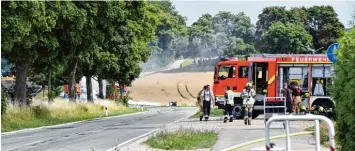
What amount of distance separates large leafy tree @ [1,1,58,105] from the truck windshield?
8170 millimetres

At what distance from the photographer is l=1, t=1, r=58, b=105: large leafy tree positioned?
3062 centimetres

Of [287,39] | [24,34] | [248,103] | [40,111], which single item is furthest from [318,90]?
[287,39]

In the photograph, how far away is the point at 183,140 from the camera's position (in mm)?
19906

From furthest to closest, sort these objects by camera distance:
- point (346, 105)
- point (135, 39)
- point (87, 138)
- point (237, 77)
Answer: point (135, 39), point (237, 77), point (87, 138), point (346, 105)

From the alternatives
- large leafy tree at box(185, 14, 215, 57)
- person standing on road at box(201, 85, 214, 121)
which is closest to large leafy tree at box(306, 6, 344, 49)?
large leafy tree at box(185, 14, 215, 57)

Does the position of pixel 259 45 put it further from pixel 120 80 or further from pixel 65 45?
pixel 65 45

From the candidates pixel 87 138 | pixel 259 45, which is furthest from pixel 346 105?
pixel 259 45

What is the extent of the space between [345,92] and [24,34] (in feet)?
76.3

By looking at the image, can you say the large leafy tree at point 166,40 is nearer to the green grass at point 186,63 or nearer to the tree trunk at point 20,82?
the green grass at point 186,63

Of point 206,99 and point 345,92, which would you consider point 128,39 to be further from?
point 345,92

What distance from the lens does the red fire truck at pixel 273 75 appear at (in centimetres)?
3553

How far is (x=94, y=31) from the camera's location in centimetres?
4038

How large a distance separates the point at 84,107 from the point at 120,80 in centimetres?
1640

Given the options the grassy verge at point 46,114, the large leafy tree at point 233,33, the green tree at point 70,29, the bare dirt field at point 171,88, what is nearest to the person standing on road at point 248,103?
the grassy verge at point 46,114
